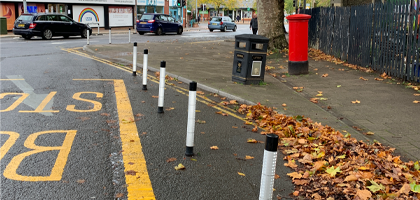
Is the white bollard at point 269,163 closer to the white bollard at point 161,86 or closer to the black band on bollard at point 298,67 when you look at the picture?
the white bollard at point 161,86

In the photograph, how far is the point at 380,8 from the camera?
11508mm

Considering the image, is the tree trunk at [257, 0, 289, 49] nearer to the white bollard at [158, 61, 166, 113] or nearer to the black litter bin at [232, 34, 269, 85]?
the black litter bin at [232, 34, 269, 85]

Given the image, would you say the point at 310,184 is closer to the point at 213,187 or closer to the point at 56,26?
the point at 213,187

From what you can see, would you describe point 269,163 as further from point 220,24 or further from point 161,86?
point 220,24

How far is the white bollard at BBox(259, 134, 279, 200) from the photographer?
110 inches

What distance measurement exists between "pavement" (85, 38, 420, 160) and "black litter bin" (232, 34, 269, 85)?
0.23 meters

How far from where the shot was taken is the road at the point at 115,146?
401cm

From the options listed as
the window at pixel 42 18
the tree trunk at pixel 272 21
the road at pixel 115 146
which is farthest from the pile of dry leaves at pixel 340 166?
the window at pixel 42 18

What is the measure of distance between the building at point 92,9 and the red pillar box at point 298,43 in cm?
2356

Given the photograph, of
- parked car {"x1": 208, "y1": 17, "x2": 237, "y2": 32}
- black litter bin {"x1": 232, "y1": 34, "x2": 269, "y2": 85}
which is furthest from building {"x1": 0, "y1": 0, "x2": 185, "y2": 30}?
black litter bin {"x1": 232, "y1": 34, "x2": 269, "y2": 85}

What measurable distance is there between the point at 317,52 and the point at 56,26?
16.4m

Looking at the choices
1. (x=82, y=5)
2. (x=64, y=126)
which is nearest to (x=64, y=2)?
(x=82, y=5)

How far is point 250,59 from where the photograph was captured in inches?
383

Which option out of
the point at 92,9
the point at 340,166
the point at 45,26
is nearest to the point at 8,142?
the point at 340,166
